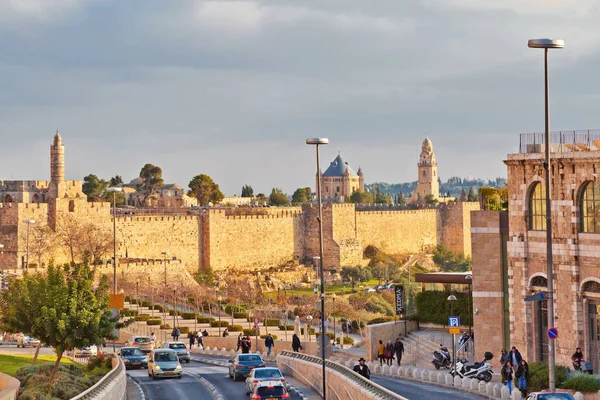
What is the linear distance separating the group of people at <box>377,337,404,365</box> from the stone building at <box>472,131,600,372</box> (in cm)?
261

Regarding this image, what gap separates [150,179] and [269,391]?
9451cm

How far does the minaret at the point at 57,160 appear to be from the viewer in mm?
67062

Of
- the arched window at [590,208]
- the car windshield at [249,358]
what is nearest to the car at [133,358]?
the car windshield at [249,358]

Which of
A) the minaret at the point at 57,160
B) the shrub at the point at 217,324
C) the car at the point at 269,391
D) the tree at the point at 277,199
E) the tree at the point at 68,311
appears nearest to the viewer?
the car at the point at 269,391

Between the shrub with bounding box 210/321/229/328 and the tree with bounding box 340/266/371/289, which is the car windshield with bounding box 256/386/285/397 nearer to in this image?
the shrub with bounding box 210/321/229/328

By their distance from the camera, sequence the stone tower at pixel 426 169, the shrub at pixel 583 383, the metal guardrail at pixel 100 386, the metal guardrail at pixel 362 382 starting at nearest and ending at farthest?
1. the metal guardrail at pixel 362 382
2. the metal guardrail at pixel 100 386
3. the shrub at pixel 583 383
4. the stone tower at pixel 426 169

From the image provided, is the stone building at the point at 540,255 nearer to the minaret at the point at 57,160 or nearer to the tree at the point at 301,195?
the minaret at the point at 57,160

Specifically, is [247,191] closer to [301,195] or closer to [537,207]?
[301,195]

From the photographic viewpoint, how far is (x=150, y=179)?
11756cm

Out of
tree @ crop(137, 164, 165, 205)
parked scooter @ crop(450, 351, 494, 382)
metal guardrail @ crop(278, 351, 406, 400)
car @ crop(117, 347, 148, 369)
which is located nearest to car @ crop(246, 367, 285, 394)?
metal guardrail @ crop(278, 351, 406, 400)

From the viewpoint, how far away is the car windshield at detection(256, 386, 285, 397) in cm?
2433

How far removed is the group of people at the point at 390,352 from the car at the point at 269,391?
8.89 m

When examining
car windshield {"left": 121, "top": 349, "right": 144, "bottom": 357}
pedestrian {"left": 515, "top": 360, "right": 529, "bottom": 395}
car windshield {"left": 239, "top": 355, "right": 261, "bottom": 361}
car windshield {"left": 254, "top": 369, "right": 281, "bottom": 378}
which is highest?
pedestrian {"left": 515, "top": 360, "right": 529, "bottom": 395}

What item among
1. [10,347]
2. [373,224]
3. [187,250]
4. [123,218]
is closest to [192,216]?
[187,250]
